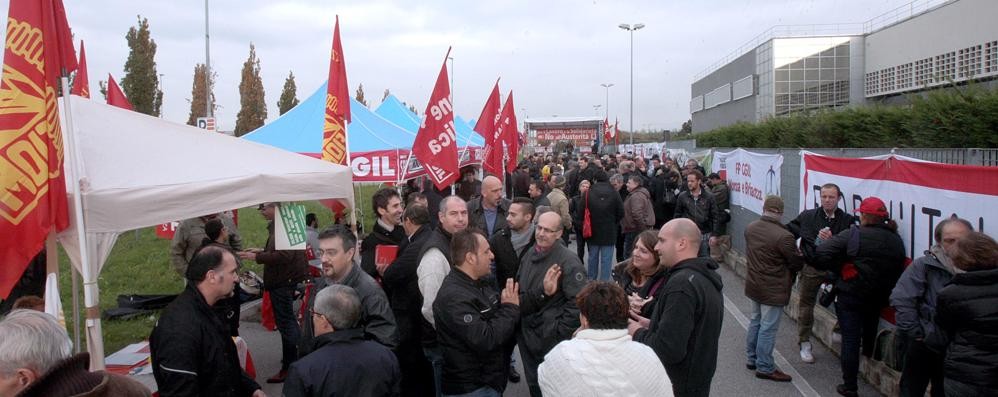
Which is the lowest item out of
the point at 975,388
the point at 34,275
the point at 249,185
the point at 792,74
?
the point at 975,388

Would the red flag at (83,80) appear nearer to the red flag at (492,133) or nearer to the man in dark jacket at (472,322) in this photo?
the red flag at (492,133)

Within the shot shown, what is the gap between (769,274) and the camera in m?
6.83

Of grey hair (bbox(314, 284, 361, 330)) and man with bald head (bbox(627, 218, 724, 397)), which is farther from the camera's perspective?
man with bald head (bbox(627, 218, 724, 397))

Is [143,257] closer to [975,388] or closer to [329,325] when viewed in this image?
[329,325]

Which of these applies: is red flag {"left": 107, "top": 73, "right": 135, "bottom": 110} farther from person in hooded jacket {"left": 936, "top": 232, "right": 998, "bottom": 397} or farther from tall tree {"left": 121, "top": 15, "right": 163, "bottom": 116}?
tall tree {"left": 121, "top": 15, "right": 163, "bottom": 116}

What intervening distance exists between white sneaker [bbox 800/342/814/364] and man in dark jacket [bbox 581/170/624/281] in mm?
3297

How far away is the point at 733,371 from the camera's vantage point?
7191mm

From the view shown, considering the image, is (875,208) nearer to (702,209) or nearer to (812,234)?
(812,234)

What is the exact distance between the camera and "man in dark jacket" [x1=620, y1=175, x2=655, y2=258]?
1105 centimetres

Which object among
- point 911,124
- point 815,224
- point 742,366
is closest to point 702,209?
point 911,124

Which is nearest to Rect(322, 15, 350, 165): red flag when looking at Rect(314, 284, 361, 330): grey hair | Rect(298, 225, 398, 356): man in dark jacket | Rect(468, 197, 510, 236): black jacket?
Rect(468, 197, 510, 236): black jacket

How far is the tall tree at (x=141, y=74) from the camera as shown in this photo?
28.3 metres

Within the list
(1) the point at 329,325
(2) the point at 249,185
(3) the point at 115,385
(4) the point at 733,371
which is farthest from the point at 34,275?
(4) the point at 733,371

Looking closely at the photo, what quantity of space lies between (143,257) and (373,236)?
1050 centimetres
